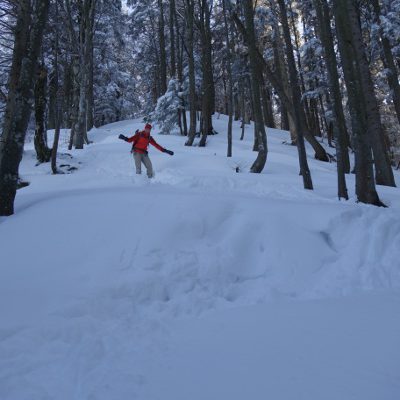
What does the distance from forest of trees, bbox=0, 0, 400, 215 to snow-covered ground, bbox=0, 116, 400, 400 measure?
2117mm

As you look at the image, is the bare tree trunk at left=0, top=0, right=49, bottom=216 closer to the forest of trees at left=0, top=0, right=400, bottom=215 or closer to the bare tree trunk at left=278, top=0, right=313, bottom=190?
the forest of trees at left=0, top=0, right=400, bottom=215

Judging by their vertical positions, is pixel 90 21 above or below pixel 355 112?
above

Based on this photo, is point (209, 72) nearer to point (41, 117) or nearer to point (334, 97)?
point (41, 117)

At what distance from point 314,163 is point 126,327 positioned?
43.9 feet

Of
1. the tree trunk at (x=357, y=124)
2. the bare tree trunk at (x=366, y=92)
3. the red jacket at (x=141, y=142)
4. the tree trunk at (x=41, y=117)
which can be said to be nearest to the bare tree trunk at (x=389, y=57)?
the bare tree trunk at (x=366, y=92)

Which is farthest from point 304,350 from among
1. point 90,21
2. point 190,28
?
point 90,21

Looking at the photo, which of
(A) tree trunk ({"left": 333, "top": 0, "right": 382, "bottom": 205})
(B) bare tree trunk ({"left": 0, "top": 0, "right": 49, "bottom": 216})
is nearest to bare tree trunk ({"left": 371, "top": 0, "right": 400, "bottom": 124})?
(A) tree trunk ({"left": 333, "top": 0, "right": 382, "bottom": 205})

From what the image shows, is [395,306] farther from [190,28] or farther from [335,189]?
[190,28]

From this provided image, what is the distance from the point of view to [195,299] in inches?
170

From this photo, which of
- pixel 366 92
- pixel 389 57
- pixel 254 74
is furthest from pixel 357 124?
pixel 389 57

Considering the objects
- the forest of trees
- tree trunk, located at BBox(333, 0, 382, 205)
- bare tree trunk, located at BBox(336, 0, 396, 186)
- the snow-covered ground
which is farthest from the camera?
bare tree trunk, located at BBox(336, 0, 396, 186)

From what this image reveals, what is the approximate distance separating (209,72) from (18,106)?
55.1ft

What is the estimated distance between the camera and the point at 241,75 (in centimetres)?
2206

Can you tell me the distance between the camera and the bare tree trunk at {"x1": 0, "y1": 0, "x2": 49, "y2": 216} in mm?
6312
